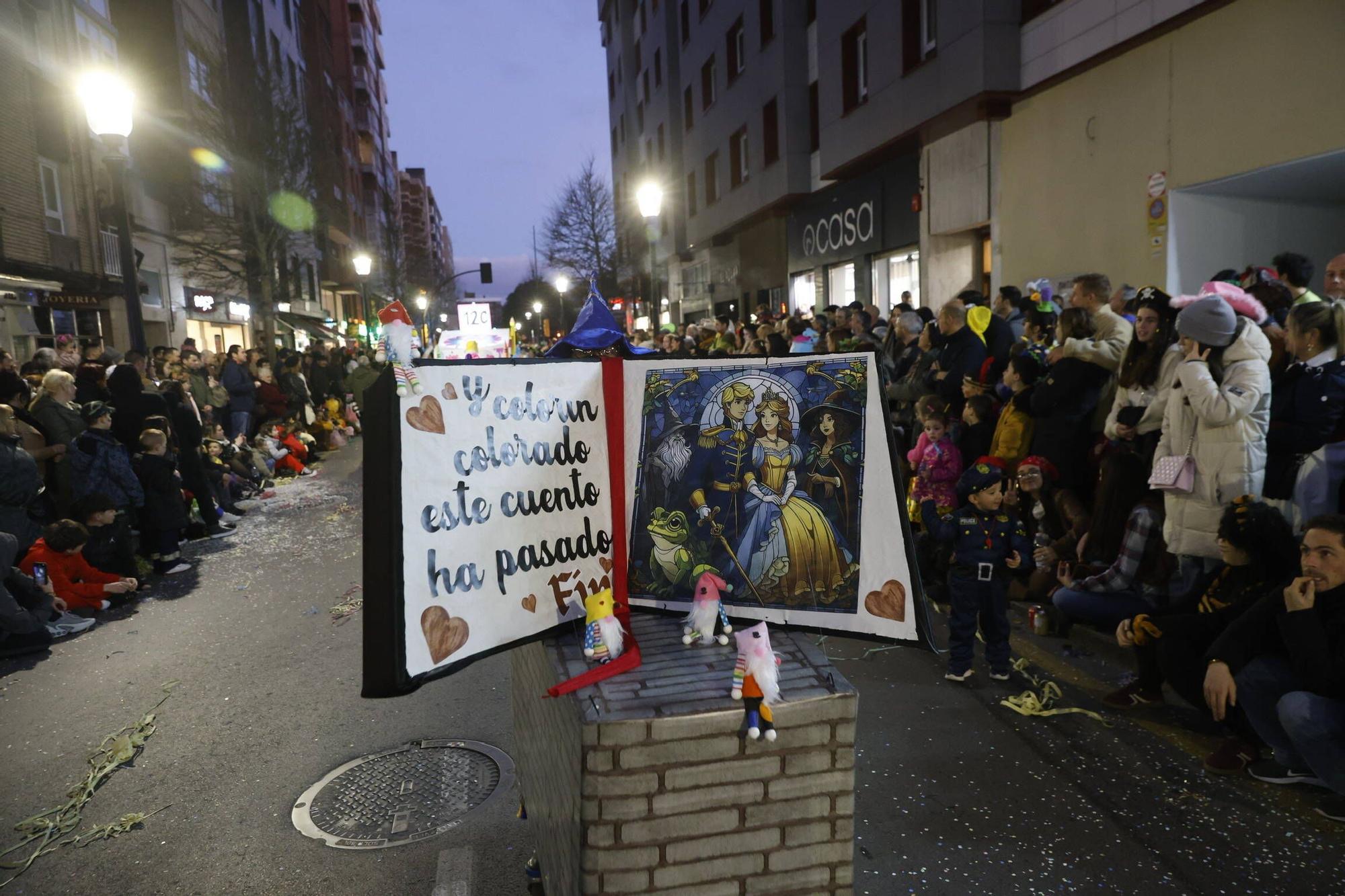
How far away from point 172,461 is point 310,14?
46.5m

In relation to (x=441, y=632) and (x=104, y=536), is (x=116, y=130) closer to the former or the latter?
(x=104, y=536)

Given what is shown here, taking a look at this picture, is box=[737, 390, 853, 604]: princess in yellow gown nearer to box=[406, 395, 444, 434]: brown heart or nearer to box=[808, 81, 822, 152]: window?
box=[406, 395, 444, 434]: brown heart

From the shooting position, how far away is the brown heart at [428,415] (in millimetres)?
2246

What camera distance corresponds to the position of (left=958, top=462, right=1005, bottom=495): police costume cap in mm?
4902

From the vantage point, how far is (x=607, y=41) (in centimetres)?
4841

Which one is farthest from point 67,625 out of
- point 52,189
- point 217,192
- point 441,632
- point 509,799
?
point 217,192

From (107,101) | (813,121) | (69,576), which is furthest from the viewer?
(813,121)

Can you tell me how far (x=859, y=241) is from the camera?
1814cm

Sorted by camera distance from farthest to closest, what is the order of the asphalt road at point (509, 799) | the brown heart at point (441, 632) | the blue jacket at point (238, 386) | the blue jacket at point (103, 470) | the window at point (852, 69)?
1. the window at point (852, 69)
2. the blue jacket at point (238, 386)
3. the blue jacket at point (103, 470)
4. the asphalt road at point (509, 799)
5. the brown heart at point (441, 632)

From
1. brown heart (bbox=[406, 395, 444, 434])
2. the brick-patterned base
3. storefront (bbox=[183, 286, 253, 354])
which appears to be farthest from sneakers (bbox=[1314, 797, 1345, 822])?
storefront (bbox=[183, 286, 253, 354])

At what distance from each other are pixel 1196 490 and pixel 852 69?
14984 millimetres

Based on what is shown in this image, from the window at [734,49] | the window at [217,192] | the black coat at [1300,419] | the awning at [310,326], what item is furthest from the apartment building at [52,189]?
the black coat at [1300,419]

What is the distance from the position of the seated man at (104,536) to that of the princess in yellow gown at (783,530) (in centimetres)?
712

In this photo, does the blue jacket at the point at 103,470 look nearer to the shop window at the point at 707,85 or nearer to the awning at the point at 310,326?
the shop window at the point at 707,85
